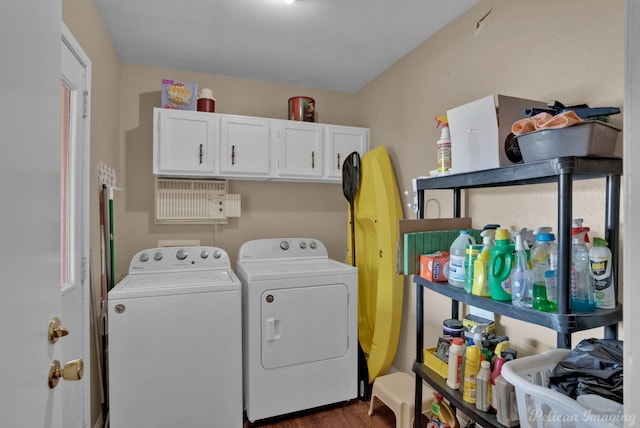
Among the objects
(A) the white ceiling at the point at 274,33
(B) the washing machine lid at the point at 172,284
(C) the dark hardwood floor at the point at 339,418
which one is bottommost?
(C) the dark hardwood floor at the point at 339,418

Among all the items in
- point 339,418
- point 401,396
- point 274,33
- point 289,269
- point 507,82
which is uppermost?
point 274,33

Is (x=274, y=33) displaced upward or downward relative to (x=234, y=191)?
upward

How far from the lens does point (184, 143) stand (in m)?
2.38

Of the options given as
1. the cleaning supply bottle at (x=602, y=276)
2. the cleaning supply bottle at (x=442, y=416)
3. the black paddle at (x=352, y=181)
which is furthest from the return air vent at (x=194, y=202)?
the cleaning supply bottle at (x=602, y=276)

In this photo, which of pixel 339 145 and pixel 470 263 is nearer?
pixel 470 263

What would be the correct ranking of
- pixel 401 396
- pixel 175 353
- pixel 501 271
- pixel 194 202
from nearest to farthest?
pixel 501 271 < pixel 175 353 < pixel 401 396 < pixel 194 202

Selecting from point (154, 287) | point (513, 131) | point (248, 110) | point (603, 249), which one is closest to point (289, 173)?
point (248, 110)

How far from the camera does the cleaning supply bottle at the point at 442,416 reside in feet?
5.30

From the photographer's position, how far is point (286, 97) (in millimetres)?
2979

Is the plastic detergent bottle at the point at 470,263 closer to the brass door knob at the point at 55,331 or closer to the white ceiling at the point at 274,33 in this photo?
the brass door knob at the point at 55,331

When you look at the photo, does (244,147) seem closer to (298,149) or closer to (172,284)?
(298,149)

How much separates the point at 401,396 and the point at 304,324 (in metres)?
0.73

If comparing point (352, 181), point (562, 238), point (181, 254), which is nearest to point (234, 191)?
point (181, 254)

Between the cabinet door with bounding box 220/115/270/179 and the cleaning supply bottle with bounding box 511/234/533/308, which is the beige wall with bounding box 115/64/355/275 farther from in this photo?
the cleaning supply bottle with bounding box 511/234/533/308
